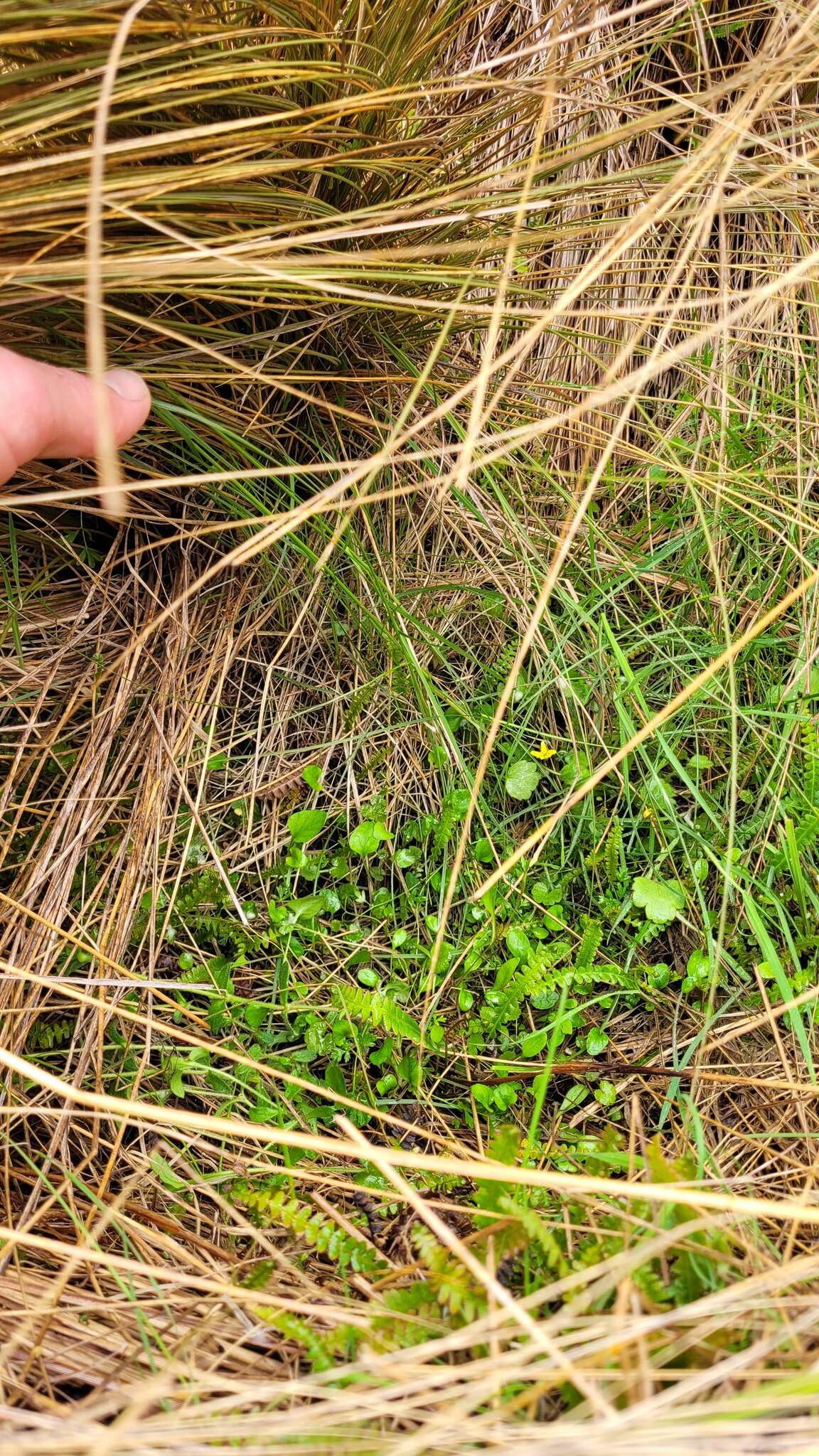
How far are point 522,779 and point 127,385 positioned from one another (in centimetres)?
72

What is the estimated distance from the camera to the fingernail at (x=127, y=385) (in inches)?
39.3

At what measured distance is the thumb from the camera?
0.89m

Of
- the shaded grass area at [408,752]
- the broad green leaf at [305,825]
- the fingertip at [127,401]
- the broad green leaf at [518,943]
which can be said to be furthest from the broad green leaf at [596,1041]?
the fingertip at [127,401]

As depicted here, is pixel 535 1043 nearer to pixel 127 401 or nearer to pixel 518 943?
pixel 518 943

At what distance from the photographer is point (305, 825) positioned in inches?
49.1

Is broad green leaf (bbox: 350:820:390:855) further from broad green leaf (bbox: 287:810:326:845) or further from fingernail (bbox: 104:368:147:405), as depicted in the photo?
fingernail (bbox: 104:368:147:405)

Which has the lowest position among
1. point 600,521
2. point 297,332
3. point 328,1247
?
point 328,1247

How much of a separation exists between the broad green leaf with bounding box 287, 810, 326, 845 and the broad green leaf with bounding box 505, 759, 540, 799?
0.90ft

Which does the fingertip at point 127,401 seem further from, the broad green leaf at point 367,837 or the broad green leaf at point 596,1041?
the broad green leaf at point 596,1041

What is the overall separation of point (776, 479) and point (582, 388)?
44 cm

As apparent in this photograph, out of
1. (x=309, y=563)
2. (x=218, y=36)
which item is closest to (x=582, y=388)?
(x=309, y=563)

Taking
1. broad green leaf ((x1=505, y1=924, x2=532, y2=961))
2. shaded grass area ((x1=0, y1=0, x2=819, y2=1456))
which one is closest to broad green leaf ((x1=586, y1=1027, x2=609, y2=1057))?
shaded grass area ((x1=0, y1=0, x2=819, y2=1456))

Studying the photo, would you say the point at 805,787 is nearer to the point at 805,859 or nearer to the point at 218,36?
the point at 805,859

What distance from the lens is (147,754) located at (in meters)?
1.28
